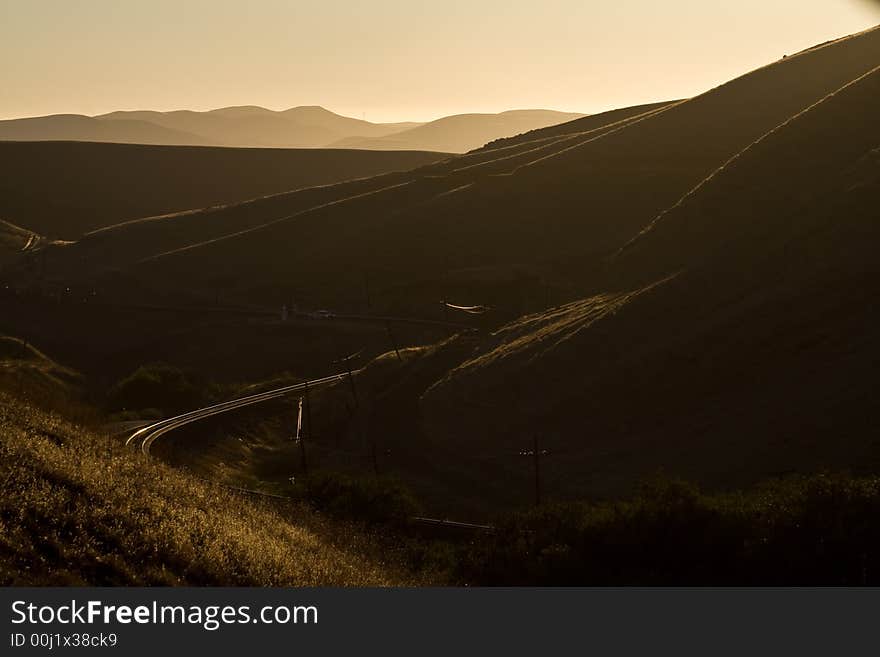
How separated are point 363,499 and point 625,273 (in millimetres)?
36780

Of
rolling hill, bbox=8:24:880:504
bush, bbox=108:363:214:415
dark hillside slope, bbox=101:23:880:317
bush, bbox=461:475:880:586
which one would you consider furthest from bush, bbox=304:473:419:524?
dark hillside slope, bbox=101:23:880:317

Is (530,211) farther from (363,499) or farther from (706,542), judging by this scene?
(706,542)

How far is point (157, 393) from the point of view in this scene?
6300 centimetres

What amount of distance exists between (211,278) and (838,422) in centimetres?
8216

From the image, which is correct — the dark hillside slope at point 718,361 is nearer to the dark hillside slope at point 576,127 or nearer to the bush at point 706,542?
the bush at point 706,542

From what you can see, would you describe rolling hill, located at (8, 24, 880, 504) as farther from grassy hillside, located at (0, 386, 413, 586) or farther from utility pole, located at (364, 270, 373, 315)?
grassy hillside, located at (0, 386, 413, 586)

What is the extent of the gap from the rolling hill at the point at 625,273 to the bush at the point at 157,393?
48.9 feet

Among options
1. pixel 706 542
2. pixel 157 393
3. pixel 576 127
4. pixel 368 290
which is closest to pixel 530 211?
pixel 368 290

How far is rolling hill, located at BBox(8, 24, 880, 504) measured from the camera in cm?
4191

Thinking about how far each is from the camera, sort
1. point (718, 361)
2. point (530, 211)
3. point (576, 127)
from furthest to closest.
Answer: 1. point (576, 127)
2. point (530, 211)
3. point (718, 361)

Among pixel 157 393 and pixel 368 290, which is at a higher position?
pixel 368 290

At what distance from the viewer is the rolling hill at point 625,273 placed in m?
41.9

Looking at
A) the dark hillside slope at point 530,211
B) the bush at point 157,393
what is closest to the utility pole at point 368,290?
the dark hillside slope at point 530,211

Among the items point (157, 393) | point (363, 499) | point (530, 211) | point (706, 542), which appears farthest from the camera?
point (530, 211)
